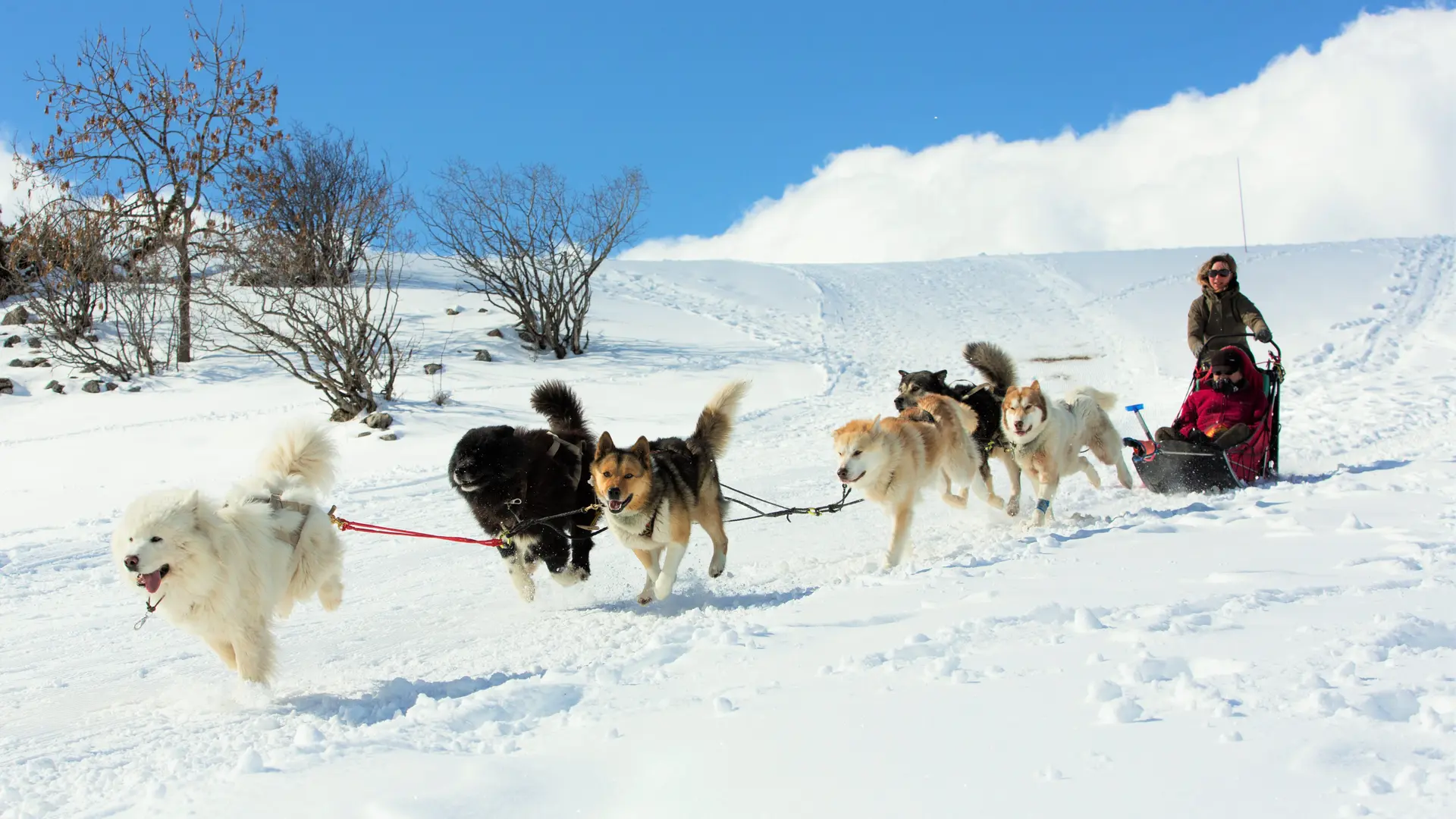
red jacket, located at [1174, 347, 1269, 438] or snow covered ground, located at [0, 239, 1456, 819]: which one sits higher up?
red jacket, located at [1174, 347, 1269, 438]

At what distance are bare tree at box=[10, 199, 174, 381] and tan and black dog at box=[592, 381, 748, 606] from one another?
16.8 metres

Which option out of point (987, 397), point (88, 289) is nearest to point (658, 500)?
point (987, 397)

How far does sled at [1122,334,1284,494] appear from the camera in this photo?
6543 millimetres

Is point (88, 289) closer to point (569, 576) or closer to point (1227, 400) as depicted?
point (569, 576)

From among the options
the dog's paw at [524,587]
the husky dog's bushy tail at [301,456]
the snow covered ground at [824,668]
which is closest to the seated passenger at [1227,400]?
Answer: the snow covered ground at [824,668]

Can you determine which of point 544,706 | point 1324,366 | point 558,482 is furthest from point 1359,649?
point 1324,366

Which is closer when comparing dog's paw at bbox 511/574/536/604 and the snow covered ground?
the snow covered ground

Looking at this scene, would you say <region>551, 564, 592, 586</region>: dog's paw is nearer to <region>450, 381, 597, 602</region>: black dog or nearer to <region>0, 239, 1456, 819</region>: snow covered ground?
<region>450, 381, 597, 602</region>: black dog

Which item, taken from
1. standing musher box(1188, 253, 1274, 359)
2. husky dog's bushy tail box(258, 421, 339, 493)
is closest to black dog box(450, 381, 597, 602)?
husky dog's bushy tail box(258, 421, 339, 493)

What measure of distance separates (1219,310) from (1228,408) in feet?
3.34

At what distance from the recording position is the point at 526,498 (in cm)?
558

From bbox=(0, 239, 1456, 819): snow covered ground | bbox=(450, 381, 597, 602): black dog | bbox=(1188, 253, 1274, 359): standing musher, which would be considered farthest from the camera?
bbox=(1188, 253, 1274, 359): standing musher

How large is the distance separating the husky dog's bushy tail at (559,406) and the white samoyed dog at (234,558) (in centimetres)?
196

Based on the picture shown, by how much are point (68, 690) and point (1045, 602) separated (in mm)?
4372
